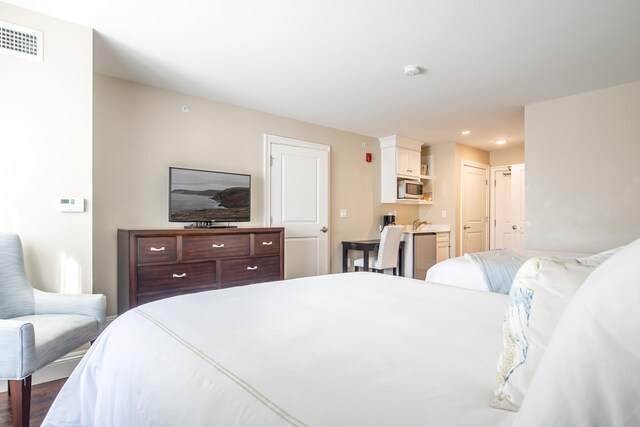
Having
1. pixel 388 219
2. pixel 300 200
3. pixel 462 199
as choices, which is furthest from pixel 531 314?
pixel 462 199

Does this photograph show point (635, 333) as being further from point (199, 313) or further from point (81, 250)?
point (81, 250)

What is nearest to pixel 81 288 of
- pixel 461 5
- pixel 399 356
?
pixel 399 356

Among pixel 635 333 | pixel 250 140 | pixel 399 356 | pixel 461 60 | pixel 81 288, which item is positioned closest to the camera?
pixel 635 333

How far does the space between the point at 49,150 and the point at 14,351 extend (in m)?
1.35

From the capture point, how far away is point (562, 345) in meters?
0.45

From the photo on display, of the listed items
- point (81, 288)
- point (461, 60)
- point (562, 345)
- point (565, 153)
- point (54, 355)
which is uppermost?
point (461, 60)

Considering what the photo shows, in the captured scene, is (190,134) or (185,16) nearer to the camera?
(185,16)

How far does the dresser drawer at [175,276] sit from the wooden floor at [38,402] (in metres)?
0.85

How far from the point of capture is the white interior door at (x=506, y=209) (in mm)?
6355

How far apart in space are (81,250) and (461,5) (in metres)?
3.03

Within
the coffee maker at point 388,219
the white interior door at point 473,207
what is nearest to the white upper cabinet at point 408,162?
the coffee maker at point 388,219

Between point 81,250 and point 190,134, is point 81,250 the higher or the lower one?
the lower one

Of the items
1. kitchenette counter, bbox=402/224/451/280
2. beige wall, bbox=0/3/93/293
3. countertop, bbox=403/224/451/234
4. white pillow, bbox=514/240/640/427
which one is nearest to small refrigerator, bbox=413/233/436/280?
kitchenette counter, bbox=402/224/451/280

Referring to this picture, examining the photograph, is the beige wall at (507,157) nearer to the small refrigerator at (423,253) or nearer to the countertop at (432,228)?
the countertop at (432,228)
